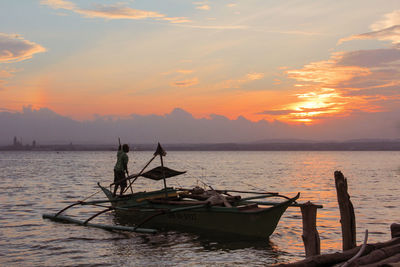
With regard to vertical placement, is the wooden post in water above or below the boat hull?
above

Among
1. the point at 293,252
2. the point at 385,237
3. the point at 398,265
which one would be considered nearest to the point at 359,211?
the point at 385,237

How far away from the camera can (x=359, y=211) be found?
23875mm

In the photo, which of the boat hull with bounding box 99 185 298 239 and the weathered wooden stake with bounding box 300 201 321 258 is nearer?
the weathered wooden stake with bounding box 300 201 321 258

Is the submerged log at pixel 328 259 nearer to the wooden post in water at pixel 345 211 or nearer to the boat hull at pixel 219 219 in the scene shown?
the wooden post in water at pixel 345 211

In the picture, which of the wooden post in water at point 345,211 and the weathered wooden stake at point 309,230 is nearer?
the weathered wooden stake at point 309,230

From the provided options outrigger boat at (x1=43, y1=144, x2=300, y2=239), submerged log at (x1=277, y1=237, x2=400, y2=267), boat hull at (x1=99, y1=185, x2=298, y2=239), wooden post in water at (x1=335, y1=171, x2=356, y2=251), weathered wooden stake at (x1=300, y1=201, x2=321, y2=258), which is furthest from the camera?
outrigger boat at (x1=43, y1=144, x2=300, y2=239)

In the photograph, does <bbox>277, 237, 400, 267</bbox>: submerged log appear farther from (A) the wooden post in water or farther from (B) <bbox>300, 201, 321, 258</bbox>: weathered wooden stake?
(A) the wooden post in water

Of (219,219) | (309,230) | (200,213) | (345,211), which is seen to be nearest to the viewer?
(309,230)

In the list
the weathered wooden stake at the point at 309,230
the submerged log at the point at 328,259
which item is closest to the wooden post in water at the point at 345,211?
the weathered wooden stake at the point at 309,230

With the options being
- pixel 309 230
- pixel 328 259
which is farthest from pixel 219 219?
pixel 328 259

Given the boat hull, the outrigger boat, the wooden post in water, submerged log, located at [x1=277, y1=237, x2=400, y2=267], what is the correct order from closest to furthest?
submerged log, located at [x1=277, y1=237, x2=400, y2=267] < the wooden post in water < the boat hull < the outrigger boat

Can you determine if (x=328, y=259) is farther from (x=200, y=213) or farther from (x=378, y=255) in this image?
(x=200, y=213)

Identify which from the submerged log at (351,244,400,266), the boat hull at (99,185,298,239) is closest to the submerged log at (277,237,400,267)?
the submerged log at (351,244,400,266)

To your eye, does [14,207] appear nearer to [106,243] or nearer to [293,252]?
[106,243]
